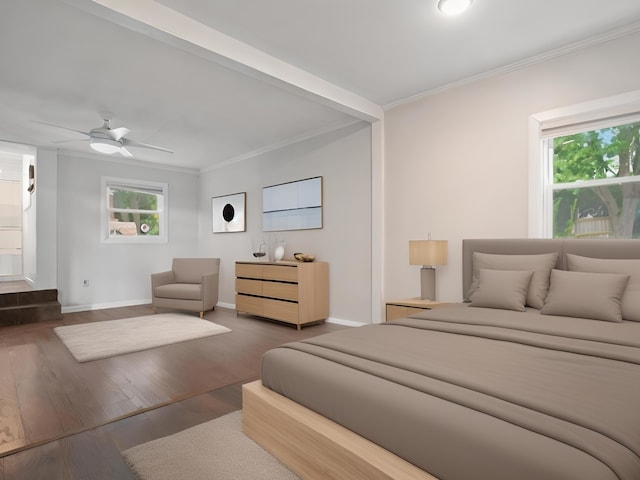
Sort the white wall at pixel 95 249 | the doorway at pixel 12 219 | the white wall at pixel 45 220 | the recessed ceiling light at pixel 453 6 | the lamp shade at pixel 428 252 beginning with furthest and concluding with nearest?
the doorway at pixel 12 219, the white wall at pixel 95 249, the white wall at pixel 45 220, the lamp shade at pixel 428 252, the recessed ceiling light at pixel 453 6

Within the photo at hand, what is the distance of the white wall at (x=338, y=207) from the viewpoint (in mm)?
4441

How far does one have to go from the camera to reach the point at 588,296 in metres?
2.23

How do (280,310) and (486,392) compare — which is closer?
(486,392)

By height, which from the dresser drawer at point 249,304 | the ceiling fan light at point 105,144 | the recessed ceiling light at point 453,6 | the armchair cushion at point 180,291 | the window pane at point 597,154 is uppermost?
the recessed ceiling light at point 453,6

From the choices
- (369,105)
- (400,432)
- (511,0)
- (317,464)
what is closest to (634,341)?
(400,432)

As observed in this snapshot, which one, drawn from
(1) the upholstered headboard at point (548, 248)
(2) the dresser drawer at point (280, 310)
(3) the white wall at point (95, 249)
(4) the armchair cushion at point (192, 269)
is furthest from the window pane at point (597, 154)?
(3) the white wall at point (95, 249)

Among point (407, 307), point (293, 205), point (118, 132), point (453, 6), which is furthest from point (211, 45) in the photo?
point (293, 205)

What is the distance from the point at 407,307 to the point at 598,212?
1.76 metres

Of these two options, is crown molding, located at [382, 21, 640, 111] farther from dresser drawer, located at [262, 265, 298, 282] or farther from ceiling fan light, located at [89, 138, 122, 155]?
ceiling fan light, located at [89, 138, 122, 155]

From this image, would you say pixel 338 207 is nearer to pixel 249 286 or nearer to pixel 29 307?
pixel 249 286

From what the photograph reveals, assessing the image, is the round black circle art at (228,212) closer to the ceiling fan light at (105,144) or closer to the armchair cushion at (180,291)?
the armchair cushion at (180,291)

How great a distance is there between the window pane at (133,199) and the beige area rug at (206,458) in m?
5.55

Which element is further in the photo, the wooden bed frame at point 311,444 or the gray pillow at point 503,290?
the gray pillow at point 503,290

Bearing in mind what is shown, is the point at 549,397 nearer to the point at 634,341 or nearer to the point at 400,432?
the point at 400,432
